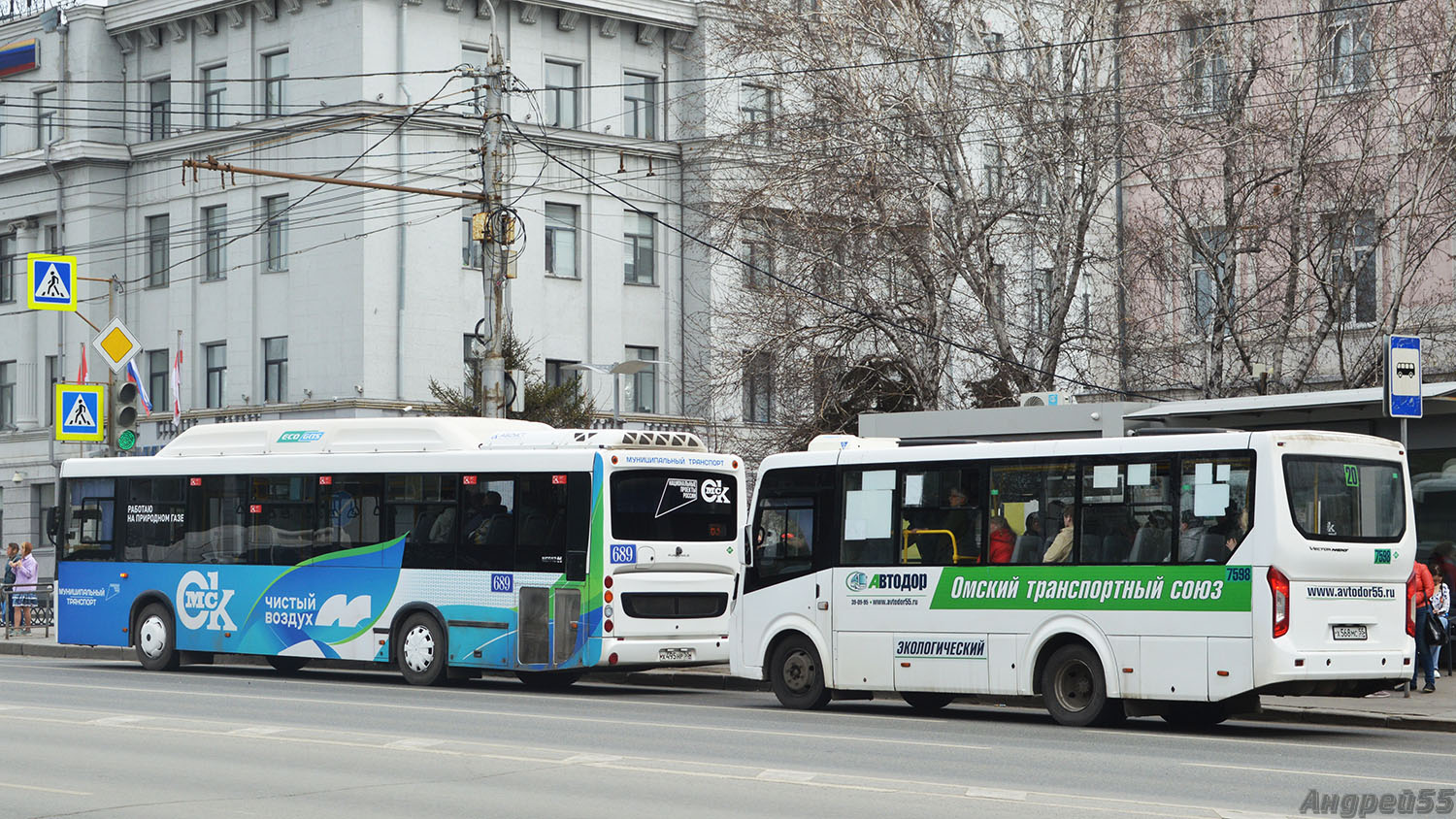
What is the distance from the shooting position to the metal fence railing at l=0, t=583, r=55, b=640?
33781mm

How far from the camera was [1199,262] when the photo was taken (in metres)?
28.9

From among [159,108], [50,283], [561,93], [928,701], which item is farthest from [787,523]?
[159,108]

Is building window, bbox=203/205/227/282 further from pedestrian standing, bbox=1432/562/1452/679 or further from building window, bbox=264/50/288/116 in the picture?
pedestrian standing, bbox=1432/562/1452/679

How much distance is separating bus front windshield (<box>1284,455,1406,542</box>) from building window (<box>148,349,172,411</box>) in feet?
134

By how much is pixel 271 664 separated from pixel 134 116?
30.4 metres

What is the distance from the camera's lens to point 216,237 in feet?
167

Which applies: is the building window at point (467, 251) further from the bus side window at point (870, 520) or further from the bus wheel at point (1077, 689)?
the bus wheel at point (1077, 689)

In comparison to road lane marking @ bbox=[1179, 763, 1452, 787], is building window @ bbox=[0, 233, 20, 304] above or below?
above

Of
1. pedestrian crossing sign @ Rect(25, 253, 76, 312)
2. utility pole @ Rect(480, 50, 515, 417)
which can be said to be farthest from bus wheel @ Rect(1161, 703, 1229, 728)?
pedestrian crossing sign @ Rect(25, 253, 76, 312)

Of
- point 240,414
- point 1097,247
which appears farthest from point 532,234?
point 1097,247

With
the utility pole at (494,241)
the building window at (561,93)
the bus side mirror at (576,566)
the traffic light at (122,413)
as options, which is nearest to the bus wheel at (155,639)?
the traffic light at (122,413)

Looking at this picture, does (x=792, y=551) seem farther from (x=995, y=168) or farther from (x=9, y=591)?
(x=9, y=591)

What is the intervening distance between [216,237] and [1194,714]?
38321 millimetres

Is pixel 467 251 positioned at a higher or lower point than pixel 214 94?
lower
